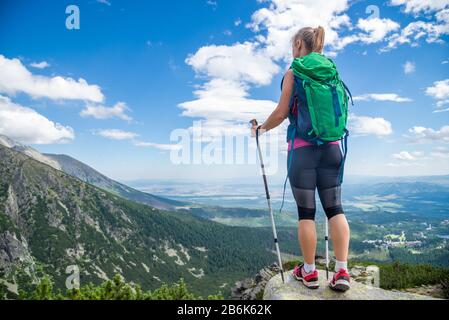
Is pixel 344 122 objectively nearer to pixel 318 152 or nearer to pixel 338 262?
pixel 318 152

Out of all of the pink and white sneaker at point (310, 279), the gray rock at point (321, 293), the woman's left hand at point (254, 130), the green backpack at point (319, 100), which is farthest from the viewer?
the woman's left hand at point (254, 130)

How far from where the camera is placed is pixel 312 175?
5.98 metres

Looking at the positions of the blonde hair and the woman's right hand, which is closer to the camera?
the blonde hair

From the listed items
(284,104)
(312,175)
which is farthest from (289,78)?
(312,175)

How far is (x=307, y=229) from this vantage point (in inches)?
237

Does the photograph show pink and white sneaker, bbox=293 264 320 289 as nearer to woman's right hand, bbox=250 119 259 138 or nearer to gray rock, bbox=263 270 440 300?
gray rock, bbox=263 270 440 300

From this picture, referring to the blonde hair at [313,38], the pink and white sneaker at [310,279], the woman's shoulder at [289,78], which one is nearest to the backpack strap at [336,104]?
the woman's shoulder at [289,78]

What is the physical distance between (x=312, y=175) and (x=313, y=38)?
249cm

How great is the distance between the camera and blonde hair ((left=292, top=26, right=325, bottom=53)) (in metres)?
6.19

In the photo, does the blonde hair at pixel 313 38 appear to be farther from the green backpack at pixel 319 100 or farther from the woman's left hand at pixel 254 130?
the woman's left hand at pixel 254 130

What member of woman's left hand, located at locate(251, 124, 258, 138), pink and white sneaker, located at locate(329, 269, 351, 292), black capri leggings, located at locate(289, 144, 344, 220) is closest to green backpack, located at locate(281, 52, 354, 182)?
black capri leggings, located at locate(289, 144, 344, 220)

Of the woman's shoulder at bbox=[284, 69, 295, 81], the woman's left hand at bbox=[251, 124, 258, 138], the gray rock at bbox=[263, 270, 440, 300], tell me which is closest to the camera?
the woman's shoulder at bbox=[284, 69, 295, 81]

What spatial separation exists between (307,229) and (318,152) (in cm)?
138

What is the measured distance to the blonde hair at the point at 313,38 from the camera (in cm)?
619
